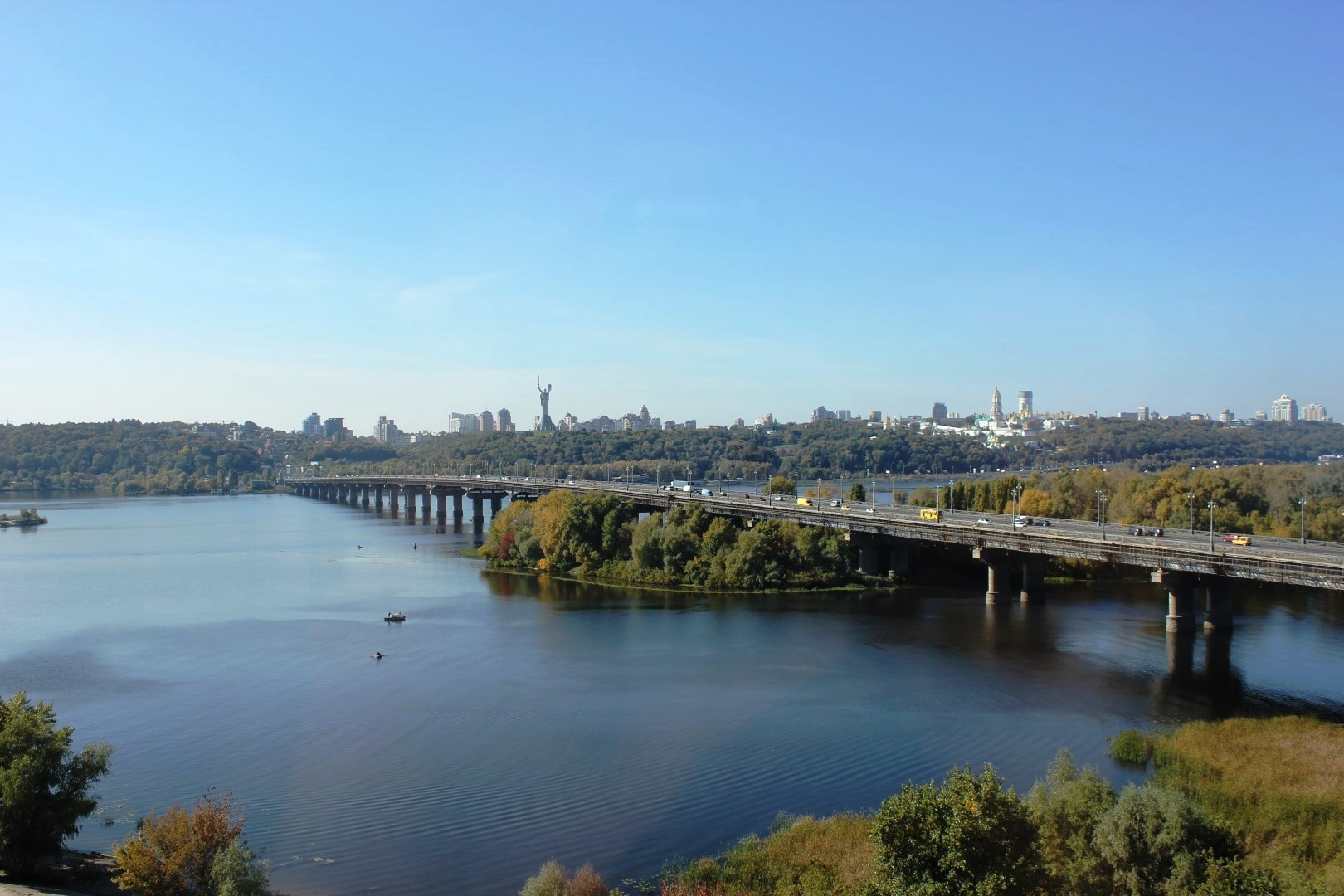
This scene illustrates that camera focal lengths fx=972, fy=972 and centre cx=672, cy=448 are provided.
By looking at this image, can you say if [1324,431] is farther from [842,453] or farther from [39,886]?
[39,886]

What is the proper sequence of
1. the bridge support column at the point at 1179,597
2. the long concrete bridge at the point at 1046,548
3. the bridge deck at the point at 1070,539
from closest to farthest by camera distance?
the bridge deck at the point at 1070,539, the long concrete bridge at the point at 1046,548, the bridge support column at the point at 1179,597

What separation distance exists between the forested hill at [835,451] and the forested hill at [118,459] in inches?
803

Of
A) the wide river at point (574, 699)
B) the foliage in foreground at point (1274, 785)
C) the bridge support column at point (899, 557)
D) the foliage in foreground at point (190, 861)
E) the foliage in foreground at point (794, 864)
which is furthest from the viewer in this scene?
the bridge support column at point (899, 557)

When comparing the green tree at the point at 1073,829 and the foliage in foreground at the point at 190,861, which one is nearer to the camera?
the green tree at the point at 1073,829

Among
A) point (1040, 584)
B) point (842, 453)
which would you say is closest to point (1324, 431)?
point (842, 453)

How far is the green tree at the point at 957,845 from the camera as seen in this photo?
397 inches

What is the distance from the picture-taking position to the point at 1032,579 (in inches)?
1502

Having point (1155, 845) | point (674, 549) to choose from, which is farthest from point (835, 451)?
point (1155, 845)

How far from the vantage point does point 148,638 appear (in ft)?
108

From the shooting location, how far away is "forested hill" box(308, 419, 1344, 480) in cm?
12888

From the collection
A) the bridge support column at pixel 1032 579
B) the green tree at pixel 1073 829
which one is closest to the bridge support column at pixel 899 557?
the bridge support column at pixel 1032 579

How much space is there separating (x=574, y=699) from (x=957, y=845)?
1512 cm

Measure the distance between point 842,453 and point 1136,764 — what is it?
389 ft

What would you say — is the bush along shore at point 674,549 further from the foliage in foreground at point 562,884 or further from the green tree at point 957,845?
the green tree at point 957,845
